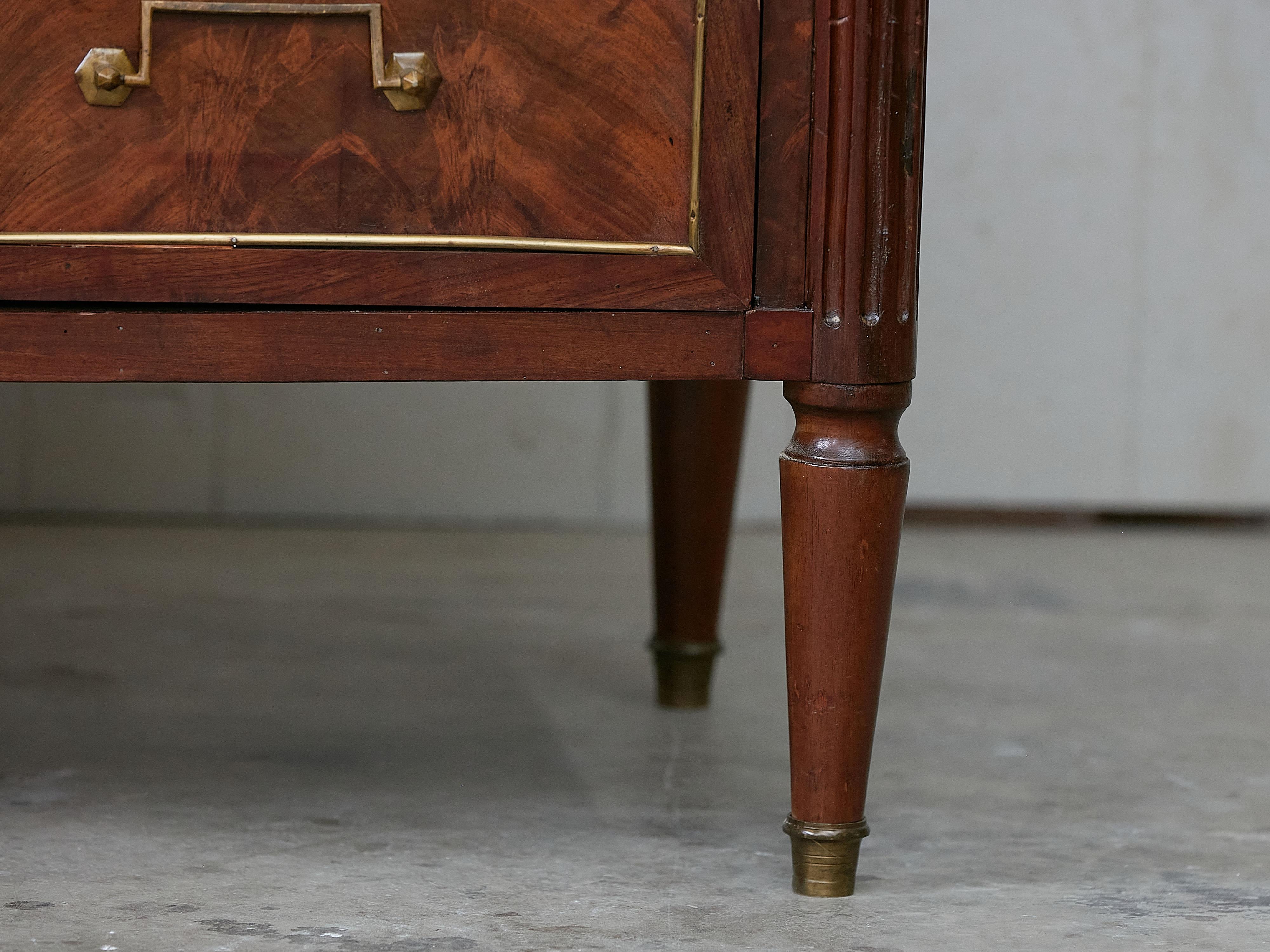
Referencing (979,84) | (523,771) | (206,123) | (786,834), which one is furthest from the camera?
(979,84)

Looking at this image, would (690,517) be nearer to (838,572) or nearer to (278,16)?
(838,572)

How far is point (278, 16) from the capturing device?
0.84 m

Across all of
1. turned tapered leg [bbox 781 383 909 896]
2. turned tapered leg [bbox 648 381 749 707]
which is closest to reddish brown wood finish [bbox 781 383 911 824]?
turned tapered leg [bbox 781 383 909 896]

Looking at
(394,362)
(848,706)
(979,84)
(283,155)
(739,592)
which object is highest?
(979,84)

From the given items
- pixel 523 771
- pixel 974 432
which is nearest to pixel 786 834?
pixel 523 771

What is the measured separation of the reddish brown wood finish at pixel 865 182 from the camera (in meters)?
0.87

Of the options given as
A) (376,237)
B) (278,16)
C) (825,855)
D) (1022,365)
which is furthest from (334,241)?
(1022,365)

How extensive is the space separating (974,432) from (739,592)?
88cm

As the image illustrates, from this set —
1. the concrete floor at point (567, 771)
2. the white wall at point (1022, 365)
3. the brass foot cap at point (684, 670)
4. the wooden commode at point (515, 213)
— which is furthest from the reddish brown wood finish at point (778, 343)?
the white wall at point (1022, 365)

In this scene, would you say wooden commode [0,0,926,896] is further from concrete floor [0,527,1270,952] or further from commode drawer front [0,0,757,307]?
concrete floor [0,527,1270,952]

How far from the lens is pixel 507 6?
0.85 metres

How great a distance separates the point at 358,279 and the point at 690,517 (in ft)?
1.91

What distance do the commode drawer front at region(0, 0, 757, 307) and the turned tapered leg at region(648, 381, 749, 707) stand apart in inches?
17.8

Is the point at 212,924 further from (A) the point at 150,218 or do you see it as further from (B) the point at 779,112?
(B) the point at 779,112
